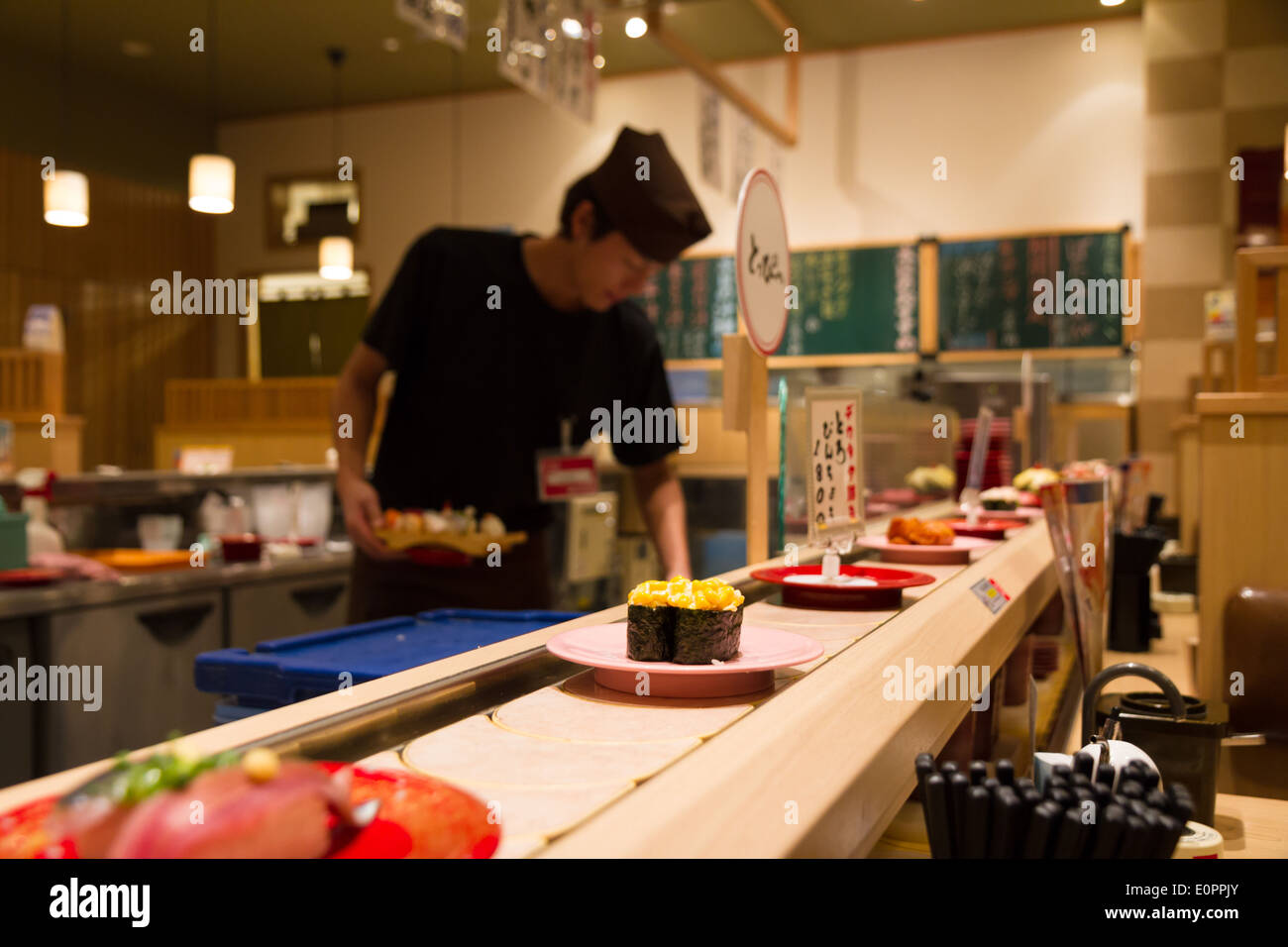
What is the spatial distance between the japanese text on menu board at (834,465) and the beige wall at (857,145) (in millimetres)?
5891

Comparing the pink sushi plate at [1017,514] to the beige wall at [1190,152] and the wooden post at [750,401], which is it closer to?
the wooden post at [750,401]

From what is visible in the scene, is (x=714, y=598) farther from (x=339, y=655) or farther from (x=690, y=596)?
(x=339, y=655)

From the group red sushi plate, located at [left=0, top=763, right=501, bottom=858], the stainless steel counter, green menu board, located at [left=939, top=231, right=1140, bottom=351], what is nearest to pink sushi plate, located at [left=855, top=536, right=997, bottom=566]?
red sushi plate, located at [left=0, top=763, right=501, bottom=858]

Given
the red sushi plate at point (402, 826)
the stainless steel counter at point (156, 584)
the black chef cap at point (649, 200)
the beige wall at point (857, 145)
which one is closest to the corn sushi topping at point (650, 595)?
the red sushi plate at point (402, 826)

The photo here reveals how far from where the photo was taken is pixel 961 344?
7.77 m

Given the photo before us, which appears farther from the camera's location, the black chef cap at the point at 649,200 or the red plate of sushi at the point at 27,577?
the red plate of sushi at the point at 27,577

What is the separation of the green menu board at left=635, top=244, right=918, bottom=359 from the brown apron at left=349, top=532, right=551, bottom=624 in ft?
19.7

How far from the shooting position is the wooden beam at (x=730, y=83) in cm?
597

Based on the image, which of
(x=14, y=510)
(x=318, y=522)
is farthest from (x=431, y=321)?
(x=318, y=522)

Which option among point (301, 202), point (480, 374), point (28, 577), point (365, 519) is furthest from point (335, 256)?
point (365, 519)

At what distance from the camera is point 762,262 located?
190 cm

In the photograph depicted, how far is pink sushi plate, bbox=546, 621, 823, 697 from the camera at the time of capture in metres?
0.95

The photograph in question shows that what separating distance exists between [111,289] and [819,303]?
6.08 m
